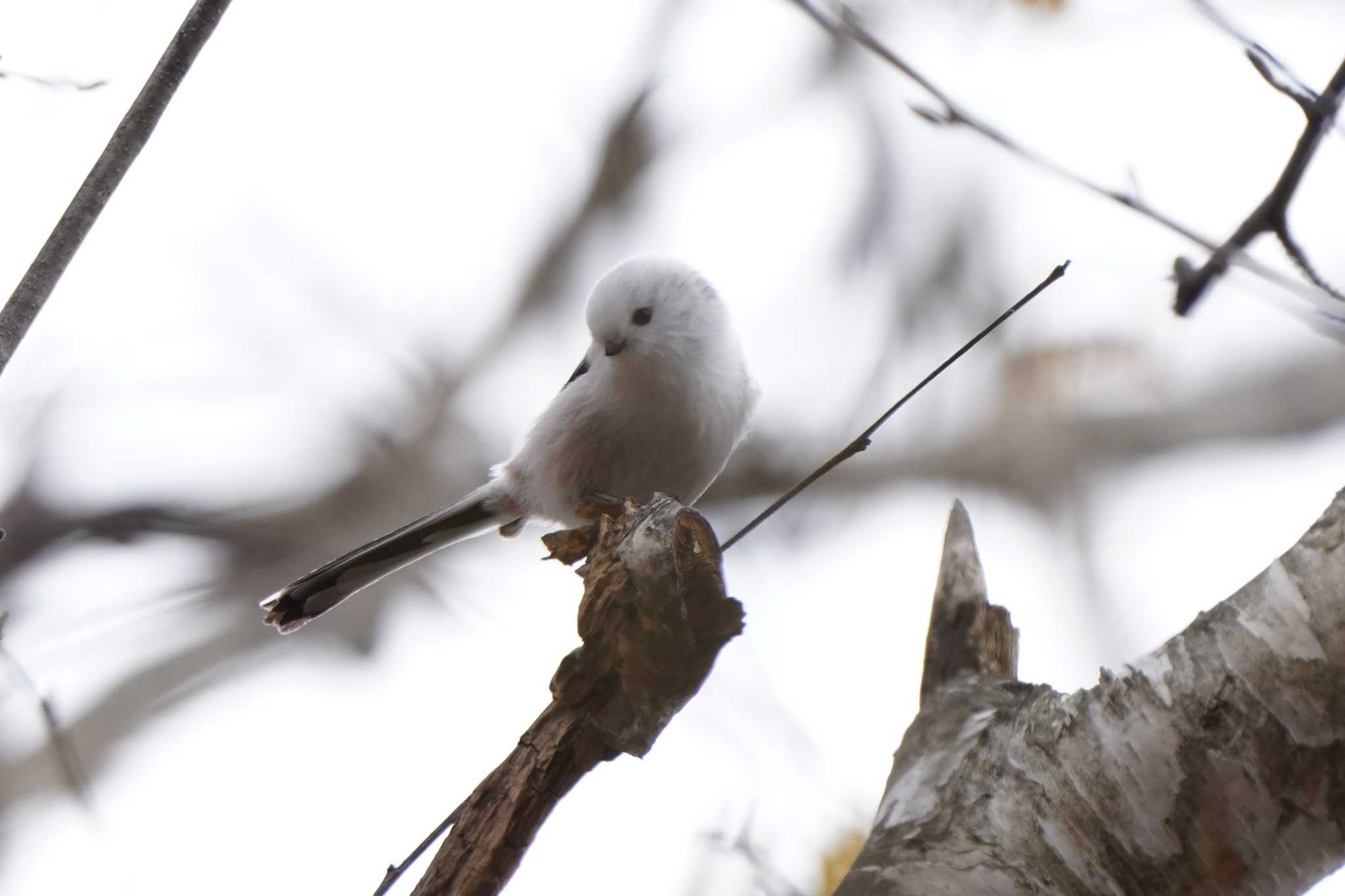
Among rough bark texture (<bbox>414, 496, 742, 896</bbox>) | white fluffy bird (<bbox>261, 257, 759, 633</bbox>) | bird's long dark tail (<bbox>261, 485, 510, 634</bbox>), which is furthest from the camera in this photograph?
bird's long dark tail (<bbox>261, 485, 510, 634</bbox>)

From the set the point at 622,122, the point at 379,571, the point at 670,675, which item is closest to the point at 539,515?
the point at 379,571

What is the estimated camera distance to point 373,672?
3771 mm

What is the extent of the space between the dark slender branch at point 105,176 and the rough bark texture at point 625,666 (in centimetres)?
75

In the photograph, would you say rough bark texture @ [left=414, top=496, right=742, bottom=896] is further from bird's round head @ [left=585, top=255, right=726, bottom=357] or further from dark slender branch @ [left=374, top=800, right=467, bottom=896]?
bird's round head @ [left=585, top=255, right=726, bottom=357]

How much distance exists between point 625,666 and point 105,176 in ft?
2.76

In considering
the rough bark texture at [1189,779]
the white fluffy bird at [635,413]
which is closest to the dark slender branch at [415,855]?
the rough bark texture at [1189,779]

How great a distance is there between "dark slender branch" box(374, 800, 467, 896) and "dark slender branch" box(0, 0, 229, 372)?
718mm

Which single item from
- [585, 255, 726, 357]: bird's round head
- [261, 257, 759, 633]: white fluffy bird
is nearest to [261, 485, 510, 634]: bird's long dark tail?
[261, 257, 759, 633]: white fluffy bird

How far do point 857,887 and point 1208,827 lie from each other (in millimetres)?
390

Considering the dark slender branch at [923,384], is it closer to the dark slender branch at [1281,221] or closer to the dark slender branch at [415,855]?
the dark slender branch at [1281,221]

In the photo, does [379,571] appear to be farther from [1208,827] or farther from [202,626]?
[1208,827]

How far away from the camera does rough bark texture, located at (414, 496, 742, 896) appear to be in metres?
1.50

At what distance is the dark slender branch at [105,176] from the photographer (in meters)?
1.13

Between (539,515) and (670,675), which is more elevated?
(539,515)
